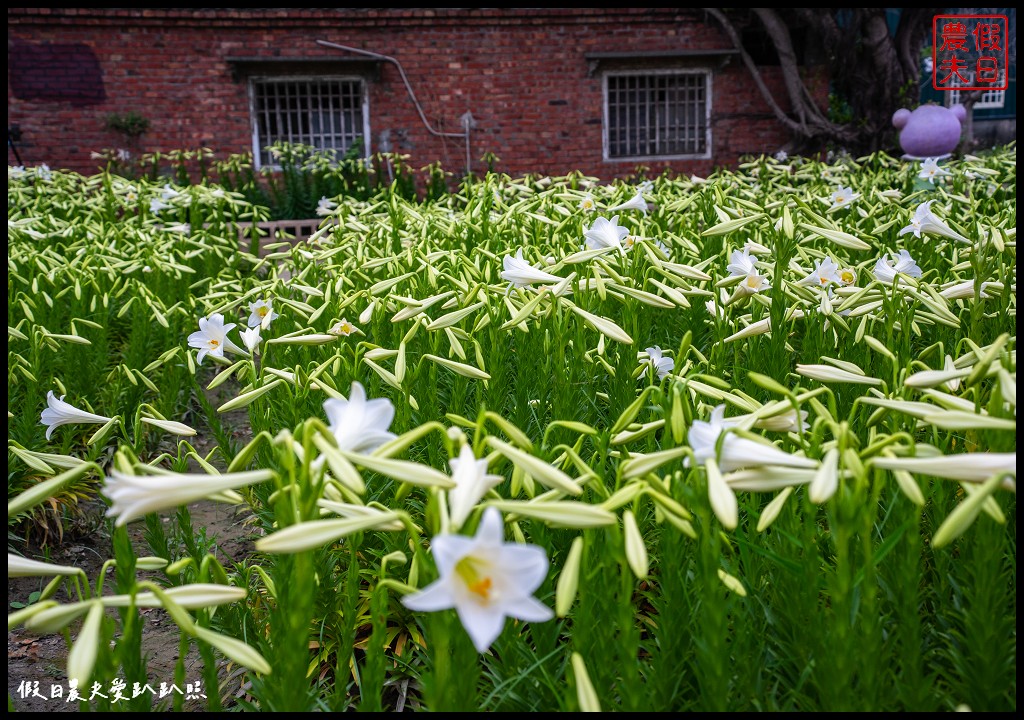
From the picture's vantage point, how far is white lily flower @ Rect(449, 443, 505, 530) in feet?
3.19

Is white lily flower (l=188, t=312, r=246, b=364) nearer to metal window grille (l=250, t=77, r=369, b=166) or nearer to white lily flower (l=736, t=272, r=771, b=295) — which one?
white lily flower (l=736, t=272, r=771, b=295)

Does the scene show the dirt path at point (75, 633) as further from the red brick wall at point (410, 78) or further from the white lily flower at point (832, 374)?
the red brick wall at point (410, 78)

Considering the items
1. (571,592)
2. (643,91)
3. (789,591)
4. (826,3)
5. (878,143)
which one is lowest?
(789,591)

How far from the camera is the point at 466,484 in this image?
100 centimetres

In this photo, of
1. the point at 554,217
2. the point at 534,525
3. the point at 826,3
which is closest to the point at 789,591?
the point at 534,525

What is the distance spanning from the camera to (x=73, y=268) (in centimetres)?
355

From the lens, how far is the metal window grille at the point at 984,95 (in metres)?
14.4

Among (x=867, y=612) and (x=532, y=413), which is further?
(x=532, y=413)

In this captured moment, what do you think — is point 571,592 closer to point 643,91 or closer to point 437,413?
point 437,413

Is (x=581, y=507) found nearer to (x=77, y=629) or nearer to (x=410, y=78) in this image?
(x=77, y=629)

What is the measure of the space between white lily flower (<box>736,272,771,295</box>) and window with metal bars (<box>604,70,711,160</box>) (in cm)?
1031

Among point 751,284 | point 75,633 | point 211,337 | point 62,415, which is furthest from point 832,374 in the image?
point 75,633

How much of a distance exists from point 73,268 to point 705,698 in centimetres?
329

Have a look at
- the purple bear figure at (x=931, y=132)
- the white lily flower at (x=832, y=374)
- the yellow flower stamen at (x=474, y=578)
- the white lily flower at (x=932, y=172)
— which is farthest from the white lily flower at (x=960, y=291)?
the purple bear figure at (x=931, y=132)
